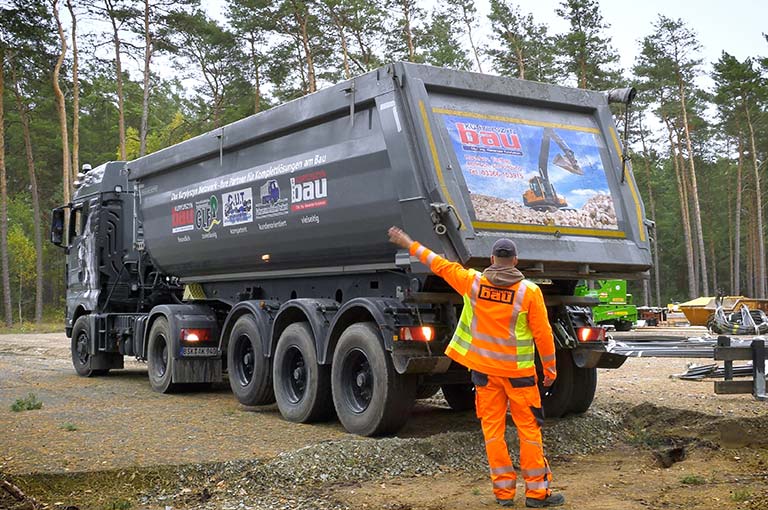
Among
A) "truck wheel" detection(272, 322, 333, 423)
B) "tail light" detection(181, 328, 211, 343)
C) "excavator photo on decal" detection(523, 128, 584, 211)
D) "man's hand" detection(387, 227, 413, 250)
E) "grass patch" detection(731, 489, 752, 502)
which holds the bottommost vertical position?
"grass patch" detection(731, 489, 752, 502)

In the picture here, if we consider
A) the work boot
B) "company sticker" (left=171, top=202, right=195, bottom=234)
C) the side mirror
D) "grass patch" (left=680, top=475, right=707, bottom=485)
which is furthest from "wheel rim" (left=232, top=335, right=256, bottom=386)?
the side mirror

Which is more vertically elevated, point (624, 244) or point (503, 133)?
point (503, 133)

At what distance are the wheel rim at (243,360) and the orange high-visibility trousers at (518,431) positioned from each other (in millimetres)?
4829

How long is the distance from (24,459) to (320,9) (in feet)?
86.4

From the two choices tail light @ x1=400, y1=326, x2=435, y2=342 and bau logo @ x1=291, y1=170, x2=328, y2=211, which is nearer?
tail light @ x1=400, y1=326, x2=435, y2=342

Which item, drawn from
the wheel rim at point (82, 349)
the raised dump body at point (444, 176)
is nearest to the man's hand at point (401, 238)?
the raised dump body at point (444, 176)

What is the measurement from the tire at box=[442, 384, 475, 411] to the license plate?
337 cm

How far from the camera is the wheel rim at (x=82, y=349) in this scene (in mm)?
14078

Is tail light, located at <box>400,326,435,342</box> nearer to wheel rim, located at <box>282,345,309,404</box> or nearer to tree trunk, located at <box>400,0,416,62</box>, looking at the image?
wheel rim, located at <box>282,345,309,404</box>

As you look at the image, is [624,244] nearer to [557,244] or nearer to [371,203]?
[557,244]

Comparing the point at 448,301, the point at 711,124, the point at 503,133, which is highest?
the point at 711,124

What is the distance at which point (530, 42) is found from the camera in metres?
35.2

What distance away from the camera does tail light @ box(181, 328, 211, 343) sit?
441 inches

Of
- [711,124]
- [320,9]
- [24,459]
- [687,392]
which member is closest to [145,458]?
[24,459]
